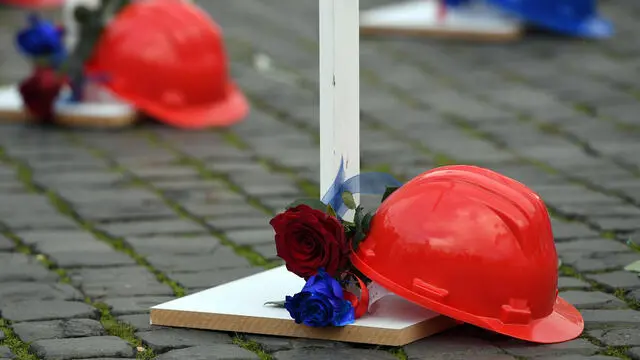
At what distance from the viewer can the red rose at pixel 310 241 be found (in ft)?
14.2

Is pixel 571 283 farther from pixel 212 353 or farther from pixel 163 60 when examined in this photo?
pixel 163 60

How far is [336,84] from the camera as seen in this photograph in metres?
4.55

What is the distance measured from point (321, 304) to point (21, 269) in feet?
5.13

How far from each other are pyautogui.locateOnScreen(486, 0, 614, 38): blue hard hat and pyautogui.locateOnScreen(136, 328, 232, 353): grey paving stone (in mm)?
6419

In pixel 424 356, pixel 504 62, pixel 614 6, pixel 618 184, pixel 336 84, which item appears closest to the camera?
pixel 424 356

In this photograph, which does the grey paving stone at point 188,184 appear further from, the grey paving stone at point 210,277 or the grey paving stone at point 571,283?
the grey paving stone at point 571,283

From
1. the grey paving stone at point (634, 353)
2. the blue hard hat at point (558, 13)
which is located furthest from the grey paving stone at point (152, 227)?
the blue hard hat at point (558, 13)

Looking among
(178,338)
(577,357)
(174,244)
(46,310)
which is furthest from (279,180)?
(577,357)

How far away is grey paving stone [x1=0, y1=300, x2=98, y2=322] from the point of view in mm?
4688

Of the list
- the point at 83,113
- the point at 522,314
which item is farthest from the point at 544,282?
the point at 83,113

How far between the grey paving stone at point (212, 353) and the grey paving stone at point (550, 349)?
81 centimetres

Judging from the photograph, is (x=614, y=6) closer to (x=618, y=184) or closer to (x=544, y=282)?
(x=618, y=184)

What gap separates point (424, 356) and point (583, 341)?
55 centimetres

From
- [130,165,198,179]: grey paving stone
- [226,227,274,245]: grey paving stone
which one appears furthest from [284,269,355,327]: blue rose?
[130,165,198,179]: grey paving stone
